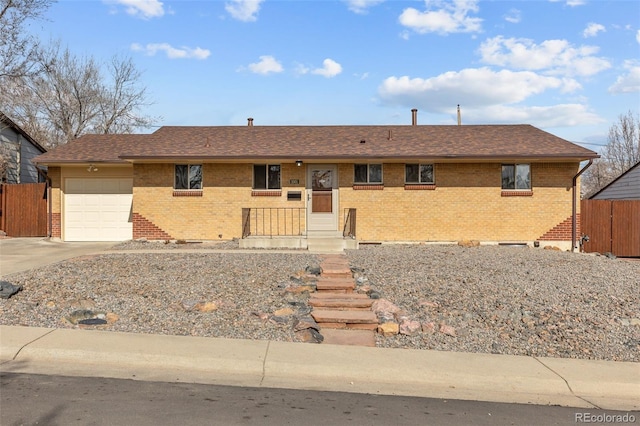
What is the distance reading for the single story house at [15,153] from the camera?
2045 centimetres

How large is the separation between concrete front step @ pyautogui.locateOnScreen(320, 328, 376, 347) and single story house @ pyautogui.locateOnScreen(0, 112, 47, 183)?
18.2 meters

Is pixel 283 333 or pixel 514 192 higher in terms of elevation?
pixel 514 192

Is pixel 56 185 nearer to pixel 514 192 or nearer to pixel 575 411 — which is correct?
pixel 514 192

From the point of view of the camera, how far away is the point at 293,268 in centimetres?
975

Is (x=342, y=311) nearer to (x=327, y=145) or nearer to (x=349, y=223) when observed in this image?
(x=349, y=223)

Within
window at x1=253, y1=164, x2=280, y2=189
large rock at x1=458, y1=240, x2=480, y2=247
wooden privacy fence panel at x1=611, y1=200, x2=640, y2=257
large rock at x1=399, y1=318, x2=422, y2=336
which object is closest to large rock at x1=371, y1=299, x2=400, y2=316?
large rock at x1=399, y1=318, x2=422, y2=336

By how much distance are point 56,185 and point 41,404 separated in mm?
14662

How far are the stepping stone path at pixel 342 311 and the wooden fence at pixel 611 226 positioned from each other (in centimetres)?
1190

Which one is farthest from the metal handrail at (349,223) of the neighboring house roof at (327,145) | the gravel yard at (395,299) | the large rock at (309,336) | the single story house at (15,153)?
the single story house at (15,153)

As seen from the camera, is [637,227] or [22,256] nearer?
[22,256]

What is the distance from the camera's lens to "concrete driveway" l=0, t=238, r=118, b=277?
1058 cm

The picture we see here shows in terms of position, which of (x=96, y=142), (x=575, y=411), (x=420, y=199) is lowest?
(x=575, y=411)

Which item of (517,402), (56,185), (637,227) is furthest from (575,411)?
Result: (56,185)

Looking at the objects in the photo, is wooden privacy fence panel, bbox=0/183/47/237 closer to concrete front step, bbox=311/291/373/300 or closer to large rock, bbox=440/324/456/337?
concrete front step, bbox=311/291/373/300
